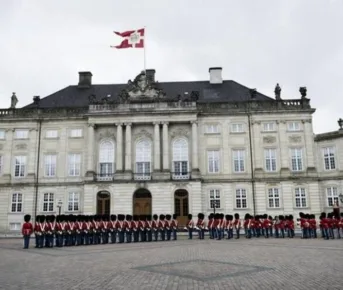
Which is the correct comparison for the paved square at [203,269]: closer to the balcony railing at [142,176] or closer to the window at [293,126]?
the balcony railing at [142,176]

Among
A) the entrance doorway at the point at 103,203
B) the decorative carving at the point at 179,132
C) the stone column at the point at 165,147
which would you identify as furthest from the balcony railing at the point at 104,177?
the decorative carving at the point at 179,132

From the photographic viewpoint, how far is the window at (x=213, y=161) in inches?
1684

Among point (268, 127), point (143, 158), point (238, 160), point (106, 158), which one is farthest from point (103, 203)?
point (268, 127)

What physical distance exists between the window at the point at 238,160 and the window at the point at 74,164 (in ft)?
59.0

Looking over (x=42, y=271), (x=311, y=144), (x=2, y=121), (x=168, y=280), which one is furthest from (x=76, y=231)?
(x=311, y=144)

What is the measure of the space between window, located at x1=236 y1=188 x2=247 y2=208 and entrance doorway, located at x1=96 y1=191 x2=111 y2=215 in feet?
46.8

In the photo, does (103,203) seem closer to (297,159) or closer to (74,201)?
(74,201)

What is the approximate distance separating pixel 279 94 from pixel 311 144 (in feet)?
23.0

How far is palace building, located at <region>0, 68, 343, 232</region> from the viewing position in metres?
41.0

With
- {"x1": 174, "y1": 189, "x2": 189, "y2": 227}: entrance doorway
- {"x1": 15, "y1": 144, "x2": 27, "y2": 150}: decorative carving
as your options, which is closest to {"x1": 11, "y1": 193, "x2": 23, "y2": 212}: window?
{"x1": 15, "y1": 144, "x2": 27, "y2": 150}: decorative carving

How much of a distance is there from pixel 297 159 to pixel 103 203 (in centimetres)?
2228

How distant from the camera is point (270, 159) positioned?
139 ft

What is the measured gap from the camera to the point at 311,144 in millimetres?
42094

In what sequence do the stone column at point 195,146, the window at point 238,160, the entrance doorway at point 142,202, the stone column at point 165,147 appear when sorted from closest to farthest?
1. the entrance doorway at point 142,202
2. the stone column at point 195,146
3. the stone column at point 165,147
4. the window at point 238,160
